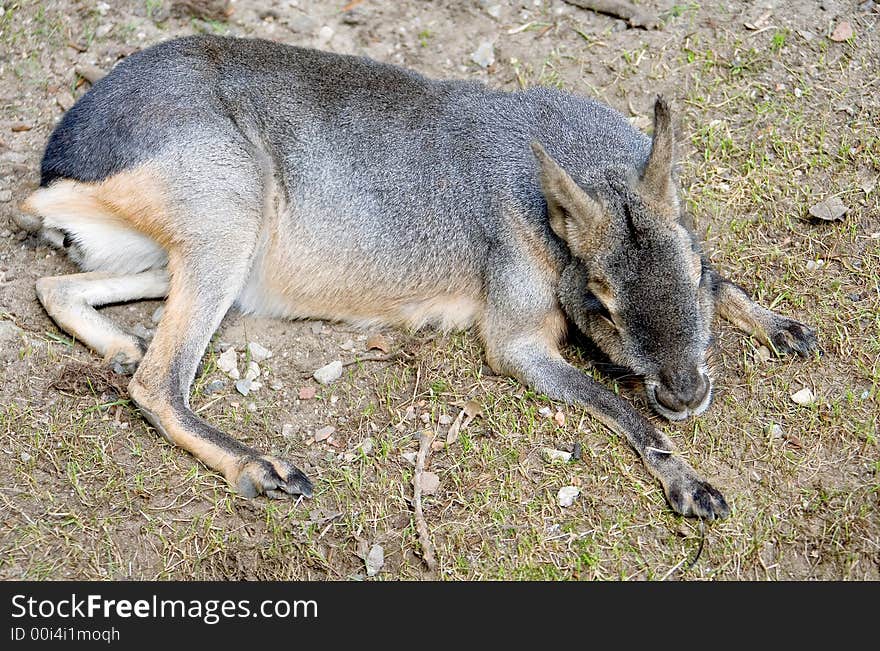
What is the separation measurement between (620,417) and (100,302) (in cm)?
276

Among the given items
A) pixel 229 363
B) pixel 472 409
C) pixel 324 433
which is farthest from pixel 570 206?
pixel 229 363

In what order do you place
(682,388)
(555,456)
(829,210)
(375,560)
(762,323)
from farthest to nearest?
(829,210), (762,323), (555,456), (682,388), (375,560)

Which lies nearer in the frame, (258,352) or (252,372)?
(252,372)

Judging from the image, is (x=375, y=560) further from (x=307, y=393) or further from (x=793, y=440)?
(x=793, y=440)

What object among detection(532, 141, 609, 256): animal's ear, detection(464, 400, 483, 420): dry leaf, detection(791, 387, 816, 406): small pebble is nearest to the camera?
detection(532, 141, 609, 256): animal's ear

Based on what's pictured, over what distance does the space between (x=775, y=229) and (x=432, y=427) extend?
7.48 feet

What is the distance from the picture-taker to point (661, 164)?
4.38m

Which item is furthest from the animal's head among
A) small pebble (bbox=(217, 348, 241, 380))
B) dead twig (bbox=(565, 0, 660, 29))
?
dead twig (bbox=(565, 0, 660, 29))

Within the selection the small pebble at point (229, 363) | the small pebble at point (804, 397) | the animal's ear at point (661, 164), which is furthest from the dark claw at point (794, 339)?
the small pebble at point (229, 363)

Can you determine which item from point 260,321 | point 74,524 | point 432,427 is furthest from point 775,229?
point 74,524

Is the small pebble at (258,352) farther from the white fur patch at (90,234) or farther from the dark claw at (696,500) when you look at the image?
the dark claw at (696,500)

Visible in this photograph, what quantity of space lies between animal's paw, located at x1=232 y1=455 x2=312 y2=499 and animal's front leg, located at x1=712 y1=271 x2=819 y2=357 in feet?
7.63

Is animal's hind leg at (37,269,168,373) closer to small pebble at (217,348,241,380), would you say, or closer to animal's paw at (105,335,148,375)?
animal's paw at (105,335,148,375)

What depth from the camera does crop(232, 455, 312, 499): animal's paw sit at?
439 cm
